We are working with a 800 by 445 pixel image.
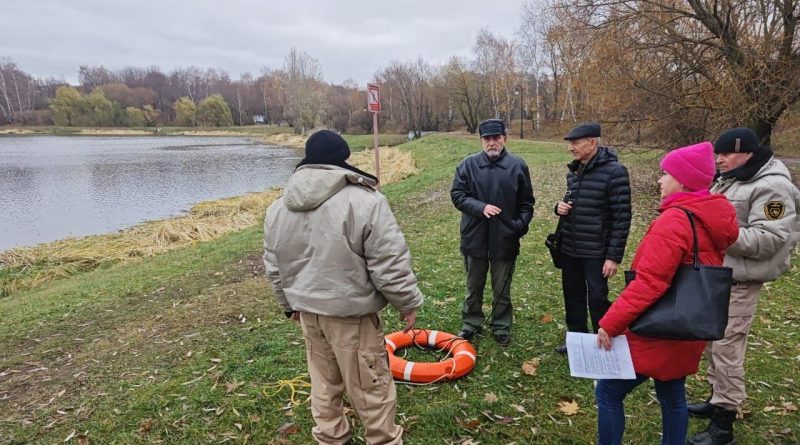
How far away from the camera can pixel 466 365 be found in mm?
3910

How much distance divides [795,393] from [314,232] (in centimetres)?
388

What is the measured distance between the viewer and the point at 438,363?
3.88 metres

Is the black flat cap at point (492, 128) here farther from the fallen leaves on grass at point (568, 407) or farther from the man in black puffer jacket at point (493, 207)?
the fallen leaves on grass at point (568, 407)

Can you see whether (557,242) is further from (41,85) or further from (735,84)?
(41,85)

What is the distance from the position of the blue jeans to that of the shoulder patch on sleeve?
1.19 m

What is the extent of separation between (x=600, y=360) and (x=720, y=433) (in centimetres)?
128

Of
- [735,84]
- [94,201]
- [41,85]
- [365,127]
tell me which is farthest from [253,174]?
[41,85]

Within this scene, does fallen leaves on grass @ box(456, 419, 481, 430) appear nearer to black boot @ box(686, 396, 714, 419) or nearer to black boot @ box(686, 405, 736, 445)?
black boot @ box(686, 405, 736, 445)

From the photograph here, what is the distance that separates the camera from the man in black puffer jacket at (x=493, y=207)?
13.5 feet

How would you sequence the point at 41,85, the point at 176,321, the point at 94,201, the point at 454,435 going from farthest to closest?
the point at 41,85, the point at 94,201, the point at 176,321, the point at 454,435

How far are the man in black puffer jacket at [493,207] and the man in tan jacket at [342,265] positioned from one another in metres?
1.60

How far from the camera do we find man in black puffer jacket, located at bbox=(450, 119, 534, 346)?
4.12 meters

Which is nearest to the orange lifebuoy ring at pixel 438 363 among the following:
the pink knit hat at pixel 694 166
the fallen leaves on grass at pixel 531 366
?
the fallen leaves on grass at pixel 531 366

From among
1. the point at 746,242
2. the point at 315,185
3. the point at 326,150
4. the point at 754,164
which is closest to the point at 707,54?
the point at 754,164
